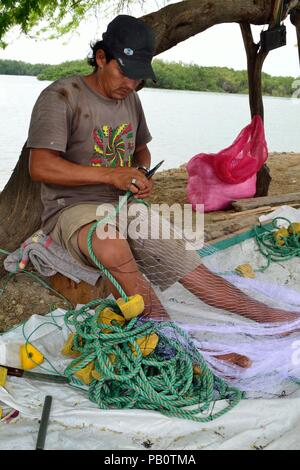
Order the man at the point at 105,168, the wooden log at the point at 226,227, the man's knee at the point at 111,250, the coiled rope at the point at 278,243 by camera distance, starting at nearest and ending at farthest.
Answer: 1. the man's knee at the point at 111,250
2. the man at the point at 105,168
3. the coiled rope at the point at 278,243
4. the wooden log at the point at 226,227

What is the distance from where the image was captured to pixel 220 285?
2631 mm

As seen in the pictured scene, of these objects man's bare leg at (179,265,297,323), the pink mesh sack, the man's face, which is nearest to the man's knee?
man's bare leg at (179,265,297,323)

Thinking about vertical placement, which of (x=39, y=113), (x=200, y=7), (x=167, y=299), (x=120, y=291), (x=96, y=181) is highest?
(x=200, y=7)

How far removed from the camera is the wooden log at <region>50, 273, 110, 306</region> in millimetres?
2988

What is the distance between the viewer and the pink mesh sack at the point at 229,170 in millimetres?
5074

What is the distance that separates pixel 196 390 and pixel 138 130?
58.8 inches

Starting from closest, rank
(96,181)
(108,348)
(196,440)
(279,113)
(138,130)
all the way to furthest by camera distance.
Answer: (196,440), (108,348), (96,181), (138,130), (279,113)

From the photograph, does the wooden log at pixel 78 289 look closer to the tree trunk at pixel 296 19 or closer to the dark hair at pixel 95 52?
the dark hair at pixel 95 52

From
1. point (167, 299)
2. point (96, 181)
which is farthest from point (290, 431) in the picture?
point (96, 181)

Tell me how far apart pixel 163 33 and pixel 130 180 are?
1854 mm

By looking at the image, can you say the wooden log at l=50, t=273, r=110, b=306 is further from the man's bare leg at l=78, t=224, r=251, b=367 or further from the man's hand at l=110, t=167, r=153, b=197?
the man's hand at l=110, t=167, r=153, b=197

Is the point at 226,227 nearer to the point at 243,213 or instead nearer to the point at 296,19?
the point at 243,213

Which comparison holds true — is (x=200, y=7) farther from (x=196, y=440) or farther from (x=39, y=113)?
(x=196, y=440)

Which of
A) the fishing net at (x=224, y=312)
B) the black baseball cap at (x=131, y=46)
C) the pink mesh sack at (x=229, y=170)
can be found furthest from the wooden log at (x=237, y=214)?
the black baseball cap at (x=131, y=46)
